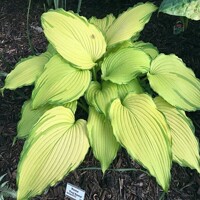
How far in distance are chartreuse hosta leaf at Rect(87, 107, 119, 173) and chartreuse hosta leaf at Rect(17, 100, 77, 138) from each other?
11cm

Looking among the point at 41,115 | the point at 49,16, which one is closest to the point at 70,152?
the point at 41,115

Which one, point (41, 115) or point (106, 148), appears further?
point (41, 115)

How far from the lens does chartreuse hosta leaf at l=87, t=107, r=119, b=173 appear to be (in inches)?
49.9

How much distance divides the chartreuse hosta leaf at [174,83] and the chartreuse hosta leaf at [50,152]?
0.33 meters

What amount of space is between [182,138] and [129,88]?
0.28 metres

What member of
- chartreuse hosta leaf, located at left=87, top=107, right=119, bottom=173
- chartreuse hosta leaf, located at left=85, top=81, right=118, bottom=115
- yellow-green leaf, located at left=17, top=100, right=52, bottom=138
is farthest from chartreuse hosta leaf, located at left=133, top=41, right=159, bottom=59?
yellow-green leaf, located at left=17, top=100, right=52, bottom=138

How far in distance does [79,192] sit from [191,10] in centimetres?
84

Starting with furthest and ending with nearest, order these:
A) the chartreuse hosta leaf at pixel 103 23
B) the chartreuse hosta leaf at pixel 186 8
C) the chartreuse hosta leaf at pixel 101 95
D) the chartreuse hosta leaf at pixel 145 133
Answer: the chartreuse hosta leaf at pixel 103 23 < the chartreuse hosta leaf at pixel 186 8 < the chartreuse hosta leaf at pixel 101 95 < the chartreuse hosta leaf at pixel 145 133

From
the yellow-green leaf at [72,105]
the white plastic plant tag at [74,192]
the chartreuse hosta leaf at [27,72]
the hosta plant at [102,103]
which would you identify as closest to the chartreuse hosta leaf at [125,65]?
the hosta plant at [102,103]

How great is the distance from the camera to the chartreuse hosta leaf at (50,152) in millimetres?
1203

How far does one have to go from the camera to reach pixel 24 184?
1206mm

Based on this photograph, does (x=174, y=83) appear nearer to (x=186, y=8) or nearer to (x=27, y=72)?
(x=186, y=8)

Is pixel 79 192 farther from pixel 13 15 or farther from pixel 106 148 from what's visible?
pixel 13 15

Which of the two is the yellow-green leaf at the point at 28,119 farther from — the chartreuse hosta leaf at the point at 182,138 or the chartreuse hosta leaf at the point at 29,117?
the chartreuse hosta leaf at the point at 182,138
